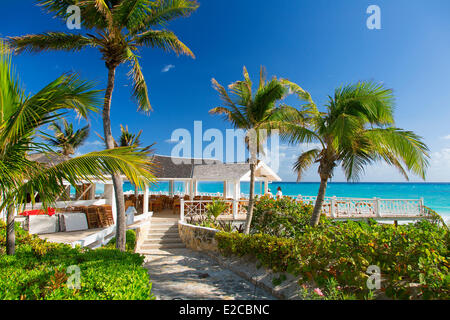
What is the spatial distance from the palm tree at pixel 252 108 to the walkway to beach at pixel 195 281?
8.50ft

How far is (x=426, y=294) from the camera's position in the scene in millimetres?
3389

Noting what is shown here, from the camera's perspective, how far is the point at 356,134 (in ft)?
23.1

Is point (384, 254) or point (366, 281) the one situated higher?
point (384, 254)

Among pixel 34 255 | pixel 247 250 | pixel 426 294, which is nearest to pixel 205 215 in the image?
pixel 247 250

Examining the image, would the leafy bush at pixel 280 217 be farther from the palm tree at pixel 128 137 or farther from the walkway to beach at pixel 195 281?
the palm tree at pixel 128 137

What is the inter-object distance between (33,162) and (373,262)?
19.9ft

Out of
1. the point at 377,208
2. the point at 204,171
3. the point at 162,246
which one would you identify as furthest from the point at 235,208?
the point at 377,208

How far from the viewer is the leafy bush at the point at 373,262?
11.8ft

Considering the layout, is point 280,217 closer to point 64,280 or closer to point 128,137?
point 64,280

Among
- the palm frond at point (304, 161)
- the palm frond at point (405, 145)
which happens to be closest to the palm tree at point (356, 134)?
the palm frond at point (405, 145)

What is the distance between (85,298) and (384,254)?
15.5 feet
